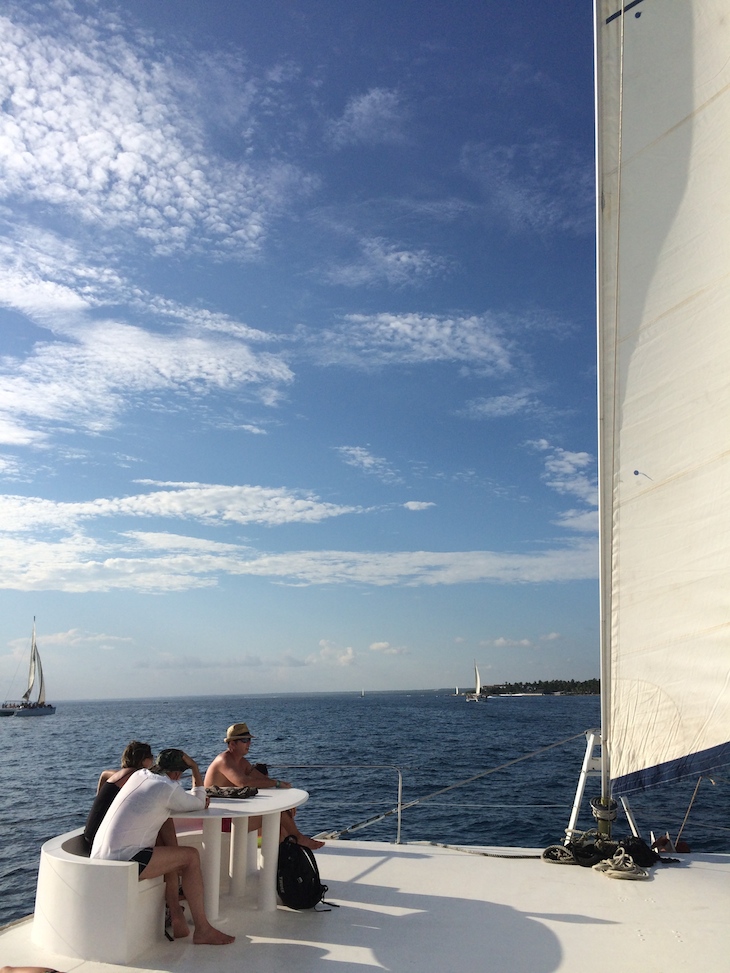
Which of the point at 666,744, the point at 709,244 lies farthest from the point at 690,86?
the point at 666,744

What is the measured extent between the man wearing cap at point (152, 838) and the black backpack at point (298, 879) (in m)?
0.58

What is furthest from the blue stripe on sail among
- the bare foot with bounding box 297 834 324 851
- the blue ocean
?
the bare foot with bounding box 297 834 324 851

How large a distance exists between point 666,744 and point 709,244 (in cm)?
275

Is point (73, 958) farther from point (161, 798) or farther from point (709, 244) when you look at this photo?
point (709, 244)

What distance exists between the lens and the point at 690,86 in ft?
13.2

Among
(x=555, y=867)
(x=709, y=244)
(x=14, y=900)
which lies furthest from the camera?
(x=14, y=900)

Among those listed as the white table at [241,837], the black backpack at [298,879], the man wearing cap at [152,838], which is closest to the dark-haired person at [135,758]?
the man wearing cap at [152,838]

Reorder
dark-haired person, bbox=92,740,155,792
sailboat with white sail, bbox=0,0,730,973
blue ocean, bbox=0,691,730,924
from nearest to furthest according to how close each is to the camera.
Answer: sailboat with white sail, bbox=0,0,730,973 → dark-haired person, bbox=92,740,155,792 → blue ocean, bbox=0,691,730,924

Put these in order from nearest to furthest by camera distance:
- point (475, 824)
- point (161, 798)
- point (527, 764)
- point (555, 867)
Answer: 1. point (161, 798)
2. point (555, 867)
3. point (475, 824)
4. point (527, 764)

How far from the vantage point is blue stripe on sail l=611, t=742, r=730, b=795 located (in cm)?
382

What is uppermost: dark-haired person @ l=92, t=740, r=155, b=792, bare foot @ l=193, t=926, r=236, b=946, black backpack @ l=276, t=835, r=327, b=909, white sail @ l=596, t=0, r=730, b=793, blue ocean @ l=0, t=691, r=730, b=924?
white sail @ l=596, t=0, r=730, b=793

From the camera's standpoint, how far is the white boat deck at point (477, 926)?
344 cm

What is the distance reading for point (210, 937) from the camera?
3699 millimetres

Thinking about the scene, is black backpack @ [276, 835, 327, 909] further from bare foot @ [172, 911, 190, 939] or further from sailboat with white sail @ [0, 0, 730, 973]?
bare foot @ [172, 911, 190, 939]
